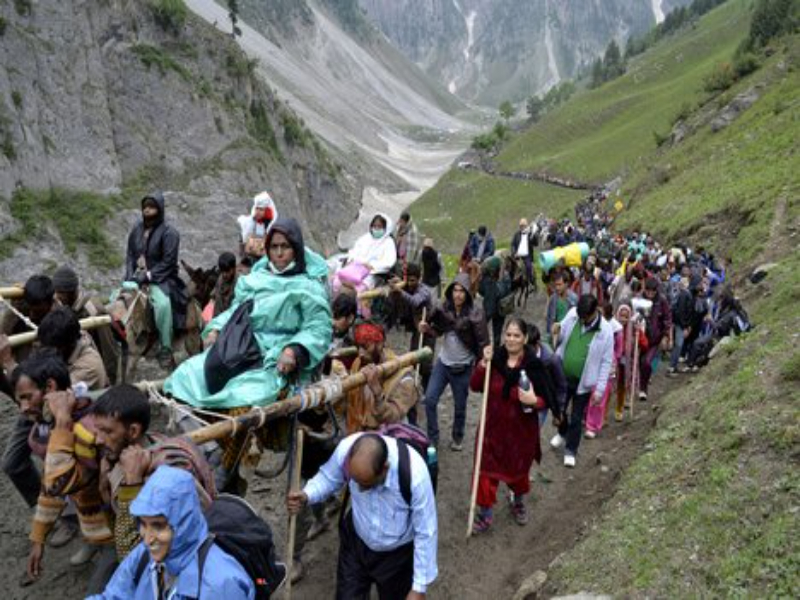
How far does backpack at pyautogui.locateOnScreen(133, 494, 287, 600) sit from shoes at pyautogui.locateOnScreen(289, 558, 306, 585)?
2346 mm

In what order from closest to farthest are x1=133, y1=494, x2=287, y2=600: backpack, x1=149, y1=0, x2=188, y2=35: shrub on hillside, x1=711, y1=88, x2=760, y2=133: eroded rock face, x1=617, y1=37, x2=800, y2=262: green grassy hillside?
x1=133, y1=494, x2=287, y2=600: backpack → x1=617, y1=37, x2=800, y2=262: green grassy hillside → x1=149, y1=0, x2=188, y2=35: shrub on hillside → x1=711, y1=88, x2=760, y2=133: eroded rock face

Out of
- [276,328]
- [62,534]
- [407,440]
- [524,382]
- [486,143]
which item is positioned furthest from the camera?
[486,143]

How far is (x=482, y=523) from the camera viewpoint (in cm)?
666

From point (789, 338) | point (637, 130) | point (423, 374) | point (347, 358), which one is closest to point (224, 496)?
point (347, 358)

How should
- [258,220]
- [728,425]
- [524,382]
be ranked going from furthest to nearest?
[258,220] < [728,425] < [524,382]

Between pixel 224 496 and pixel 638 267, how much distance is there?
36.7ft

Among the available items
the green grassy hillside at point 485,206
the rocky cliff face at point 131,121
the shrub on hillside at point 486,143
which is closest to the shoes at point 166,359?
the rocky cliff face at point 131,121

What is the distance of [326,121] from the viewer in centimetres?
9988

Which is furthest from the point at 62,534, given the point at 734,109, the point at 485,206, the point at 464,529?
the point at 485,206

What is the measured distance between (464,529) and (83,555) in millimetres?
3691

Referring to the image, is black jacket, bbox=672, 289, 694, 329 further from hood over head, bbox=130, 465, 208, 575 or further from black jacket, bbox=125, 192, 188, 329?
hood over head, bbox=130, 465, 208, 575

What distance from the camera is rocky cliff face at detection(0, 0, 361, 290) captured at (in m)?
20.4

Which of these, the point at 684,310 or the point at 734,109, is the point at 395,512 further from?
the point at 734,109

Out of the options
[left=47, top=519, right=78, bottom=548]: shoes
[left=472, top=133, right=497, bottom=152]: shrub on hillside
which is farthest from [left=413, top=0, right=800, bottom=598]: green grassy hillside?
[left=472, top=133, right=497, bottom=152]: shrub on hillside
